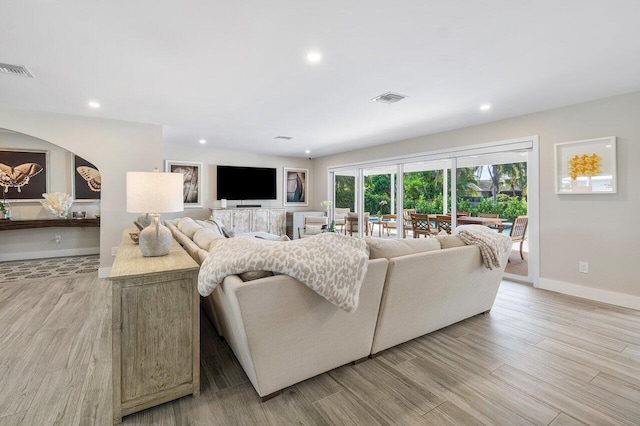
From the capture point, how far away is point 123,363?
5.18 ft

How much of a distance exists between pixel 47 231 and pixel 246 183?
153 inches

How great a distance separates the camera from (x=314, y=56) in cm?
244

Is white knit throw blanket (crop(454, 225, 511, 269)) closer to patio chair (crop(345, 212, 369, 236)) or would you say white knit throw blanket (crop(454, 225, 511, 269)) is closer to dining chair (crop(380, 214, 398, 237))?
dining chair (crop(380, 214, 398, 237))

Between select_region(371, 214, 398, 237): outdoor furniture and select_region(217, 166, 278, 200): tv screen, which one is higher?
select_region(217, 166, 278, 200): tv screen

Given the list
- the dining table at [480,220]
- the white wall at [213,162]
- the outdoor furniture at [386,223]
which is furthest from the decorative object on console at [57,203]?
the dining table at [480,220]

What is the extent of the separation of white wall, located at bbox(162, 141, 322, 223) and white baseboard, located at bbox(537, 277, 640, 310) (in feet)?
18.9

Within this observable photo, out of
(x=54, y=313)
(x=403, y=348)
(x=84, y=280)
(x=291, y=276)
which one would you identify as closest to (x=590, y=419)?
(x=403, y=348)

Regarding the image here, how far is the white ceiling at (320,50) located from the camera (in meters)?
1.87

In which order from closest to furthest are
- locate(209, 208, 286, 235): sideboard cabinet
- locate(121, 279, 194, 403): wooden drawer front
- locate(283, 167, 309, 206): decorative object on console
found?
locate(121, 279, 194, 403): wooden drawer front → locate(209, 208, 286, 235): sideboard cabinet → locate(283, 167, 309, 206): decorative object on console

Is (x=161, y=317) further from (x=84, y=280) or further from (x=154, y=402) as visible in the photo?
(x=84, y=280)

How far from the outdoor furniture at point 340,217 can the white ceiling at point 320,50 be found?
3.66 m

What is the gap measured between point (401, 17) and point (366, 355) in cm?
230

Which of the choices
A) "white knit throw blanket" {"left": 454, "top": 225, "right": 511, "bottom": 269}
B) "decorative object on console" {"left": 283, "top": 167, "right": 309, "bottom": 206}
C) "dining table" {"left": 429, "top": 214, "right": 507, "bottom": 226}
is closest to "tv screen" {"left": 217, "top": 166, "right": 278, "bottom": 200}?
"decorative object on console" {"left": 283, "top": 167, "right": 309, "bottom": 206}

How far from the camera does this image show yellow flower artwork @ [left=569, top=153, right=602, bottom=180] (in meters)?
3.48
